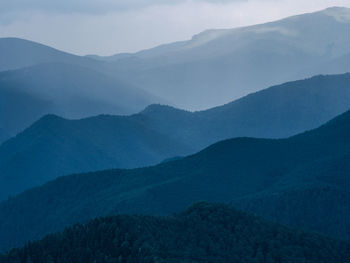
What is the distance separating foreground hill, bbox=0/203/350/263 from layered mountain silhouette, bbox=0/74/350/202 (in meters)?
101

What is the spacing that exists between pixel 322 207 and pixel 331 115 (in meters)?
121

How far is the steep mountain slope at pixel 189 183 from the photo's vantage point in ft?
267

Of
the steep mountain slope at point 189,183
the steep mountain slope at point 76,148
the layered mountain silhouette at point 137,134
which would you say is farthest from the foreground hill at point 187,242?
the layered mountain silhouette at point 137,134

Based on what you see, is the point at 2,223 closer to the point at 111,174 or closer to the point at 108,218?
the point at 111,174

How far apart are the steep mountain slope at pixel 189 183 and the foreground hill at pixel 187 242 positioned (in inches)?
1096

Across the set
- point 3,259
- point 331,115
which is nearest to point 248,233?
point 3,259

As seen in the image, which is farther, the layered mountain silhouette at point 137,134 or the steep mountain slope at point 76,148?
the layered mountain silhouette at point 137,134

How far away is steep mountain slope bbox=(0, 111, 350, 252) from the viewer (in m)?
81.4

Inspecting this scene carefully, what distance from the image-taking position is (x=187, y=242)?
136 feet

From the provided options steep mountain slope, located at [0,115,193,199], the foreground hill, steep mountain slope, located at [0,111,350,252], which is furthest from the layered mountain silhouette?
the foreground hill

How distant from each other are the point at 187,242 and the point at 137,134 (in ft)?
456

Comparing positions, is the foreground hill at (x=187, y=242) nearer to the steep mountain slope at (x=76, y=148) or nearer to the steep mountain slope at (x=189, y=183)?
the steep mountain slope at (x=189, y=183)

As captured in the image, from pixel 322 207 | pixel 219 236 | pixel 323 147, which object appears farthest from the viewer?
pixel 323 147

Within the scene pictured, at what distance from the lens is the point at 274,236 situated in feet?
148
